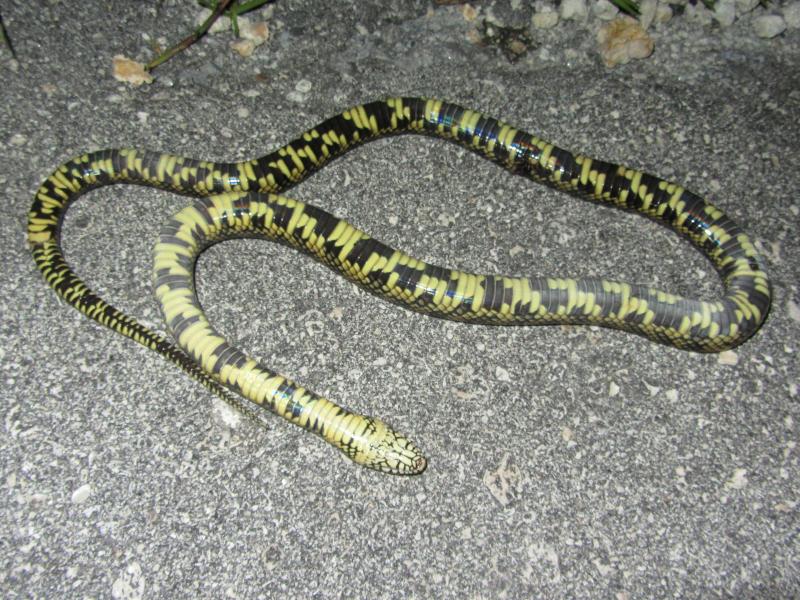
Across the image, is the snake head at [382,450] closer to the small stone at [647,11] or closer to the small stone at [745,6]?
A: the small stone at [647,11]

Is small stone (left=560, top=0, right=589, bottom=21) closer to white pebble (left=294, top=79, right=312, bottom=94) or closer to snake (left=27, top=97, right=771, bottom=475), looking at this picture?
snake (left=27, top=97, right=771, bottom=475)

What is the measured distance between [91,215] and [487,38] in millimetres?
1542

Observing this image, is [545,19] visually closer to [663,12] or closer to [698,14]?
[663,12]

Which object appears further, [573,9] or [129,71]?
[573,9]

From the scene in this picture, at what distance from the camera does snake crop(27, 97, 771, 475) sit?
5.40 ft

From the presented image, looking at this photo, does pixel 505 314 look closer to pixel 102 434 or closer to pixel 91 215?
pixel 102 434

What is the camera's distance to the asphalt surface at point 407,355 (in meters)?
1.62

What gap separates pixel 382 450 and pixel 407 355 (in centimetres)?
33

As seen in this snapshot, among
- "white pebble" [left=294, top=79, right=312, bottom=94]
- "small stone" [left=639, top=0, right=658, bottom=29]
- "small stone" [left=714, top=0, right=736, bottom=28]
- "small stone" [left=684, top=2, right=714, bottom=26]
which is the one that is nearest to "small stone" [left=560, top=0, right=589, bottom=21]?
"small stone" [left=639, top=0, right=658, bottom=29]

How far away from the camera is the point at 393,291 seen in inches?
70.7

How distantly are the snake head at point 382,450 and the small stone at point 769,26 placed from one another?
2.08 metres

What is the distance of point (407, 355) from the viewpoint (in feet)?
6.04

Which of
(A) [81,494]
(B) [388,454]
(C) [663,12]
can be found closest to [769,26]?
(C) [663,12]

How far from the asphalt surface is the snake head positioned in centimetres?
9
